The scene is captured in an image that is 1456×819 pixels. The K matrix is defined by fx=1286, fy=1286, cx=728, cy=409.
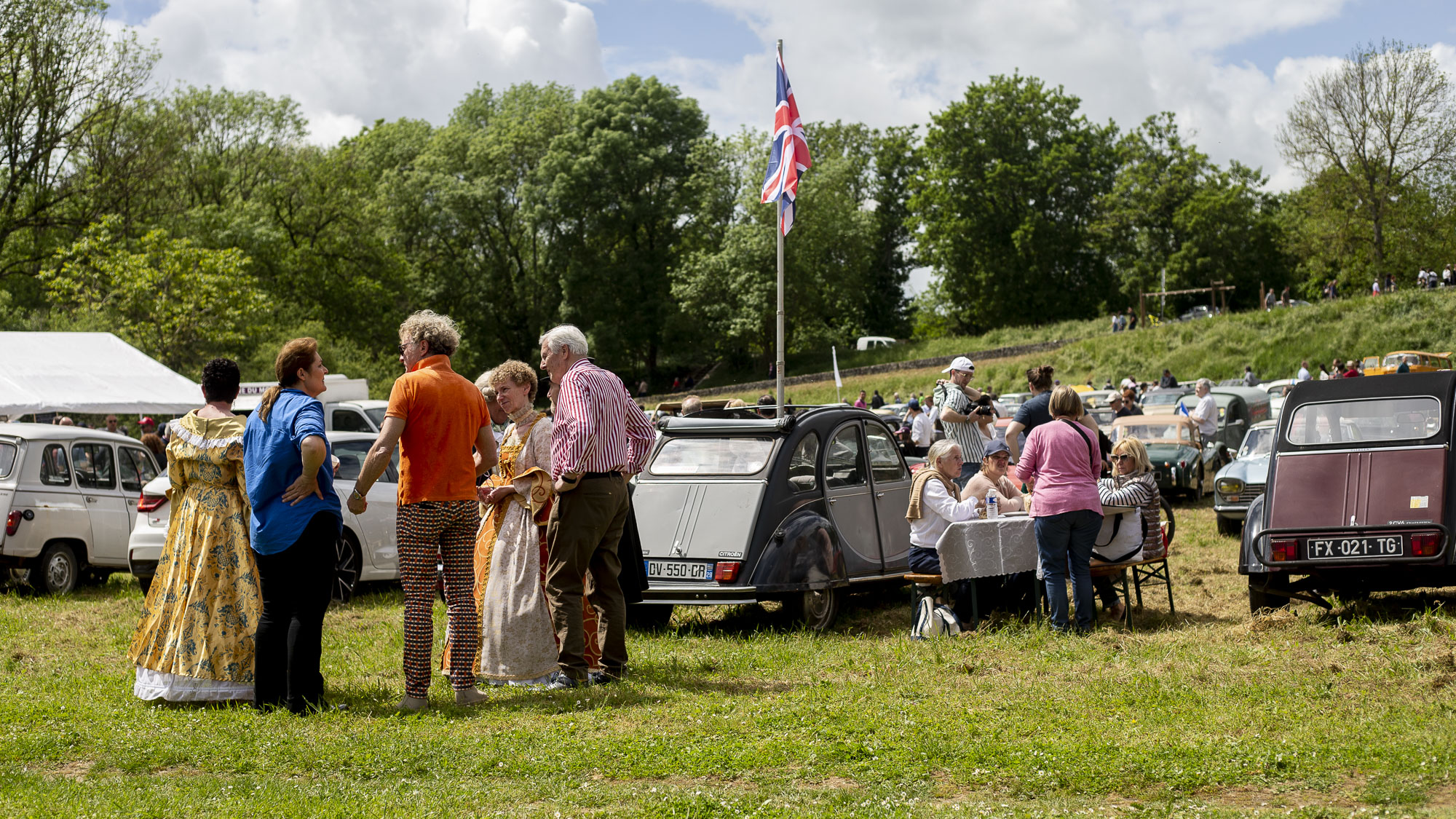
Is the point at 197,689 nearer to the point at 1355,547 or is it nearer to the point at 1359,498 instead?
the point at 1355,547

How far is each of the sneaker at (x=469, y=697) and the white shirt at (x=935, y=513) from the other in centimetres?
371

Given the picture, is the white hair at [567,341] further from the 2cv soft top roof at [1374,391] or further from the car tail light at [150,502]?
the car tail light at [150,502]

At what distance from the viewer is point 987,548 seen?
362 inches

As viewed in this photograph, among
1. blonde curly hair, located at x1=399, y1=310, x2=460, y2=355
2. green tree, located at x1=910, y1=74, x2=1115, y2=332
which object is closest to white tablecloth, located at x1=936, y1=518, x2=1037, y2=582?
blonde curly hair, located at x1=399, y1=310, x2=460, y2=355

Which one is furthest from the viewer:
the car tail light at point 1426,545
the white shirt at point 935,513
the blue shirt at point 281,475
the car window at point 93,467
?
the car window at point 93,467

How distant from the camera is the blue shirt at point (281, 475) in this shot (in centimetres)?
662

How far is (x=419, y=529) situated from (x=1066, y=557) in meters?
4.55

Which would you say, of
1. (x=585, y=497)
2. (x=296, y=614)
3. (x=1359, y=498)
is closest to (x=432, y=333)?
(x=585, y=497)

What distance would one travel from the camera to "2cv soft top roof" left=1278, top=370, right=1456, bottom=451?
921 centimetres

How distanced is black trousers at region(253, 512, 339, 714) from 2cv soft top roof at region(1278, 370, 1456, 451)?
6880 mm

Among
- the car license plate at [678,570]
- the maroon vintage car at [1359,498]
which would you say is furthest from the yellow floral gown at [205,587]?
the maroon vintage car at [1359,498]

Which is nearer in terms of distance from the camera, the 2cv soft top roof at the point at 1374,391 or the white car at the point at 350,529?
the 2cv soft top roof at the point at 1374,391

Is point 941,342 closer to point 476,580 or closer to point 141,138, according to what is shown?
point 141,138

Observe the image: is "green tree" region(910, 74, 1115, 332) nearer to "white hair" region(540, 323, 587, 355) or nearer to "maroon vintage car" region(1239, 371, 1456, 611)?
"maroon vintage car" region(1239, 371, 1456, 611)
